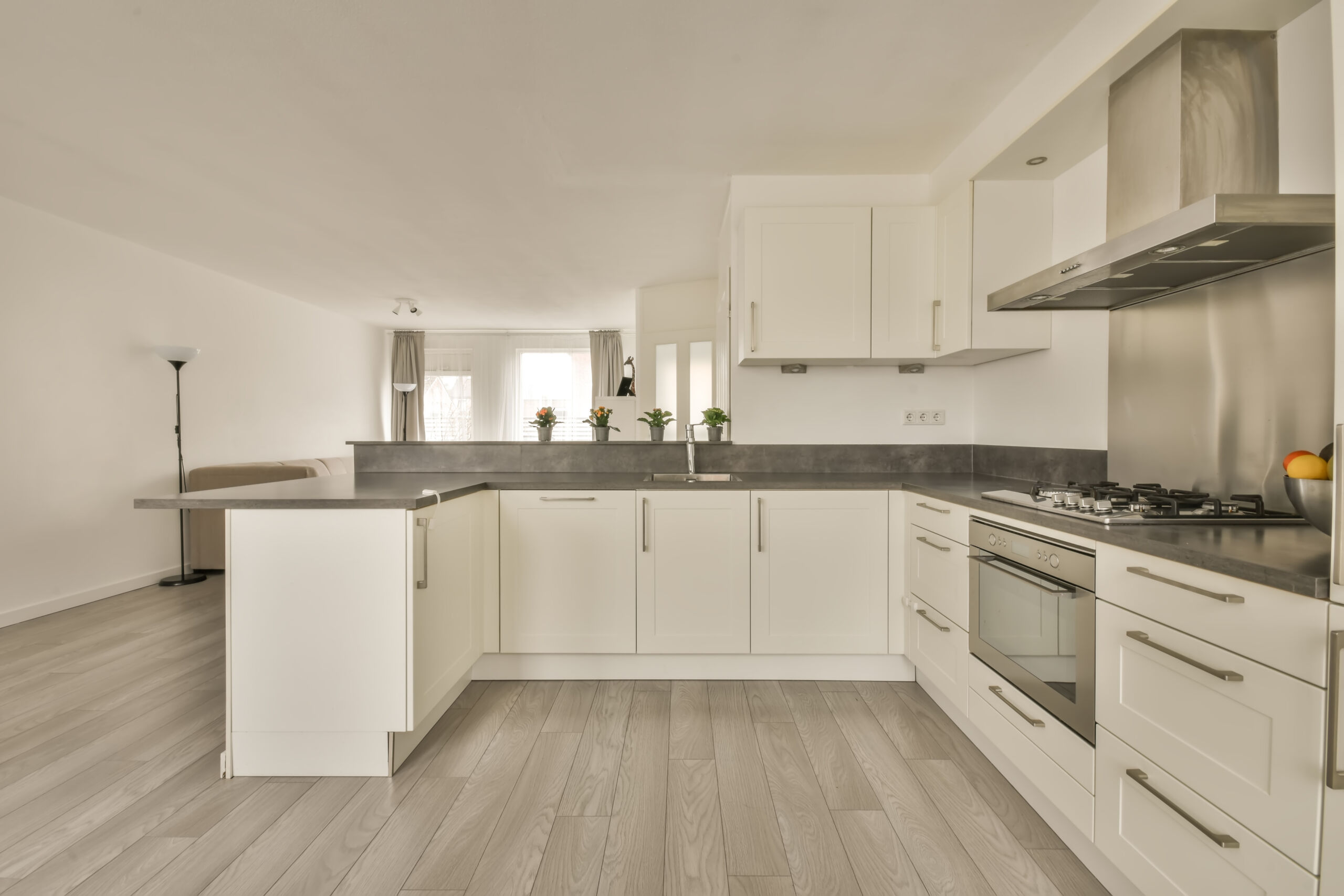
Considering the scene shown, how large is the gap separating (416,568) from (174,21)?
1.94 metres

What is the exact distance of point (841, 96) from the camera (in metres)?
2.37

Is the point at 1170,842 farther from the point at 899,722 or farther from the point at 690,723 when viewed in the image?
the point at 690,723

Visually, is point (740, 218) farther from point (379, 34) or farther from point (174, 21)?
point (174, 21)

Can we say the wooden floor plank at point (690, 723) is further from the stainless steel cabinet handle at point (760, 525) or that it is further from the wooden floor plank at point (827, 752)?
the stainless steel cabinet handle at point (760, 525)

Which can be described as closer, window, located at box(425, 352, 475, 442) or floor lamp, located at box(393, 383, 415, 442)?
floor lamp, located at box(393, 383, 415, 442)

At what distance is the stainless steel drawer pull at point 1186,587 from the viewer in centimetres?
104

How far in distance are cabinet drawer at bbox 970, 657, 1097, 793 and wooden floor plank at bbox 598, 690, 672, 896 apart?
1.03 meters

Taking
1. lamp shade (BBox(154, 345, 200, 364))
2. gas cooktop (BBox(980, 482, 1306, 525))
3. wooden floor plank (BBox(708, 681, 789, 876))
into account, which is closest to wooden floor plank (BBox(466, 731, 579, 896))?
wooden floor plank (BBox(708, 681, 789, 876))

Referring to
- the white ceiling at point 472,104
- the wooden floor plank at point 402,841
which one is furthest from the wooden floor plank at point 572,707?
the white ceiling at point 472,104

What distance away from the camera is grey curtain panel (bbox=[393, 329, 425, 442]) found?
8391 millimetres

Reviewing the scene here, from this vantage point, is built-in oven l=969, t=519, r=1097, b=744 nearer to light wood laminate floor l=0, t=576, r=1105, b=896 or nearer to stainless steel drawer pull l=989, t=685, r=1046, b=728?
stainless steel drawer pull l=989, t=685, r=1046, b=728

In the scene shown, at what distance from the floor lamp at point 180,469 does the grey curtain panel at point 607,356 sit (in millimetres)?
4542

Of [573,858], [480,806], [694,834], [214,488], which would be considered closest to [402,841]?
[480,806]

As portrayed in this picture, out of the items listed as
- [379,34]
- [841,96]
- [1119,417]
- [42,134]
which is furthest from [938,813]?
[42,134]
